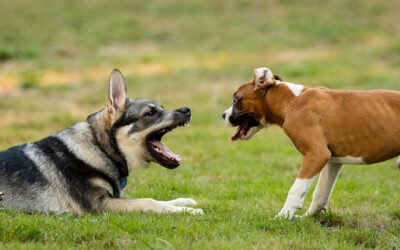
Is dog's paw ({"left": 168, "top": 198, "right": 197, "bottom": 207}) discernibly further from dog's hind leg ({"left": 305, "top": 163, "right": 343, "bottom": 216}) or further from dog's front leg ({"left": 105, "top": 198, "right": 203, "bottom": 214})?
dog's hind leg ({"left": 305, "top": 163, "right": 343, "bottom": 216})

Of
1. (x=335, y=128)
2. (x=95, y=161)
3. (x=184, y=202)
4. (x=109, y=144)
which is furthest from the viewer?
(x=184, y=202)

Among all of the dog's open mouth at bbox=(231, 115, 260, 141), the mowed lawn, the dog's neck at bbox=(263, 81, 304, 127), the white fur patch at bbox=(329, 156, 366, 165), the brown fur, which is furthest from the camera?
the dog's open mouth at bbox=(231, 115, 260, 141)

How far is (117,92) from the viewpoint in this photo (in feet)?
29.0

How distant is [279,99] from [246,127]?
69cm

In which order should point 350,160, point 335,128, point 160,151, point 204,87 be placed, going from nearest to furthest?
1. point 335,128
2. point 350,160
3. point 160,151
4. point 204,87

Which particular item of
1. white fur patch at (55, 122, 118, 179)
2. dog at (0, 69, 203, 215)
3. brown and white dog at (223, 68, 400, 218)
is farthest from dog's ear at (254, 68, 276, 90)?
white fur patch at (55, 122, 118, 179)

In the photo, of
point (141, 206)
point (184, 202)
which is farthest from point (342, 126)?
point (141, 206)

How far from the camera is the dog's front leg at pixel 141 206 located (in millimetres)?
8422

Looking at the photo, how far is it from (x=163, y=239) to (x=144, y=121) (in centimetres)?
218

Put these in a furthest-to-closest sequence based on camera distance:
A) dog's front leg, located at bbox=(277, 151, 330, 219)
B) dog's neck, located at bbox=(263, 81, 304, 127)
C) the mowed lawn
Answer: dog's neck, located at bbox=(263, 81, 304, 127)
dog's front leg, located at bbox=(277, 151, 330, 219)
the mowed lawn

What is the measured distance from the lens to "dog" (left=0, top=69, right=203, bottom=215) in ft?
27.6

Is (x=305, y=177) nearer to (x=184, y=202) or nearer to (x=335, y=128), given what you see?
(x=335, y=128)

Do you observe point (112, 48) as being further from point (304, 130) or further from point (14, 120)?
point (304, 130)

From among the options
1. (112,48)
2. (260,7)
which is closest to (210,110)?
(112,48)
